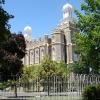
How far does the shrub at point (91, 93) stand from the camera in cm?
1430

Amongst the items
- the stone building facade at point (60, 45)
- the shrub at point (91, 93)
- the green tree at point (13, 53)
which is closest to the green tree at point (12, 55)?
the green tree at point (13, 53)

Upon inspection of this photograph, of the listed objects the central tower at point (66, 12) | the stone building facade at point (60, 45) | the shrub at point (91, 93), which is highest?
the central tower at point (66, 12)

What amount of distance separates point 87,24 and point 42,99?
6.18 meters

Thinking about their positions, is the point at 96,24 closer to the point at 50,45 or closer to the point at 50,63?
the point at 50,63

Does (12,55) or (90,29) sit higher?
(90,29)

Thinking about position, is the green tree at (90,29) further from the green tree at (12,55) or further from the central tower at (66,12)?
the central tower at (66,12)

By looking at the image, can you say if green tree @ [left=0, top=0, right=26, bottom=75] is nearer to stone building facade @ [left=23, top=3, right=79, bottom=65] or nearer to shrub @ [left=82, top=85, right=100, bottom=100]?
shrub @ [left=82, top=85, right=100, bottom=100]

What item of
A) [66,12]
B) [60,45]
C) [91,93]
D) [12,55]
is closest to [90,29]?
[91,93]

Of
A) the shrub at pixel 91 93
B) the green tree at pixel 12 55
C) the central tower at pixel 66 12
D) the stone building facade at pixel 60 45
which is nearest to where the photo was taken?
the shrub at pixel 91 93

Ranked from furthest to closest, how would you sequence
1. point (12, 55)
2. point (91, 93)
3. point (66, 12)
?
point (66, 12) → point (12, 55) → point (91, 93)

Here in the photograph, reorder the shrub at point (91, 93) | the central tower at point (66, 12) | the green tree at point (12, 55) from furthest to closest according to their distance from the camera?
the central tower at point (66, 12) → the green tree at point (12, 55) → the shrub at point (91, 93)

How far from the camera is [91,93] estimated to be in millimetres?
14375

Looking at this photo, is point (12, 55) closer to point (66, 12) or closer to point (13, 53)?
point (13, 53)

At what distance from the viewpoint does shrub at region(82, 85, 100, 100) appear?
563 inches
